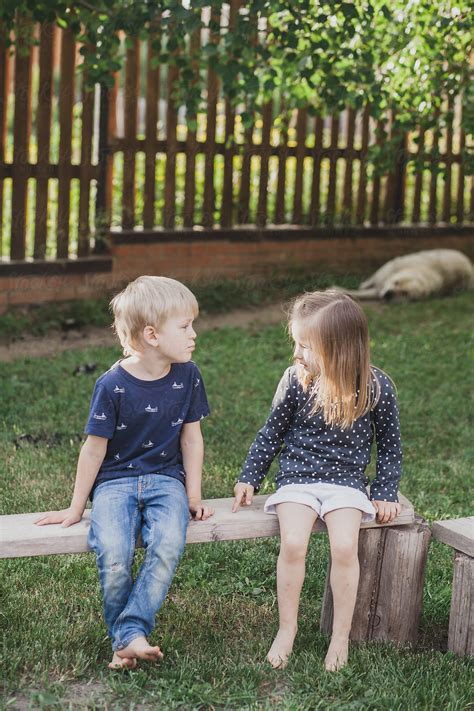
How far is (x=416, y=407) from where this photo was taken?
5.83 metres

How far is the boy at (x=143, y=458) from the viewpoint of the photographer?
3.02 meters

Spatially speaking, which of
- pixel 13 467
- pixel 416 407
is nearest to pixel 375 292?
pixel 416 407

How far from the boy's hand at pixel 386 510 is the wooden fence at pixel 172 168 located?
387 cm

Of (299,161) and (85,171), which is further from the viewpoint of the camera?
(299,161)

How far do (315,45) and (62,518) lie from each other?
3450 millimetres

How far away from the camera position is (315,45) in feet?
18.5

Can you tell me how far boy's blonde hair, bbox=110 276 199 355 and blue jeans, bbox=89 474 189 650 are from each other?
0.49 metres

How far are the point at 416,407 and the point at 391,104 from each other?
2494 millimetres

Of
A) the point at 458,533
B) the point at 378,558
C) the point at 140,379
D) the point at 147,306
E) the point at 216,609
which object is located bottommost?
the point at 216,609

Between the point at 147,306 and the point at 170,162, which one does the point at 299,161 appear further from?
the point at 147,306

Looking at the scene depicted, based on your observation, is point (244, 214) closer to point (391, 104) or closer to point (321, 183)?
point (321, 183)

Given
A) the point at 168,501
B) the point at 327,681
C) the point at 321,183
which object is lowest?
the point at 327,681

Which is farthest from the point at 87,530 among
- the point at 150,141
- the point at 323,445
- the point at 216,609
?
the point at 150,141

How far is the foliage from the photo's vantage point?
17.8ft
